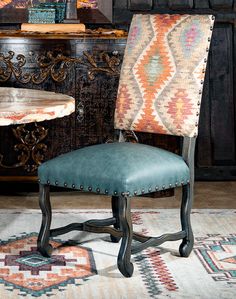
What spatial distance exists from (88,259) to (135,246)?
0.27 m

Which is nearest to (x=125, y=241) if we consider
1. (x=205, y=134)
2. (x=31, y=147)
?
(x=31, y=147)

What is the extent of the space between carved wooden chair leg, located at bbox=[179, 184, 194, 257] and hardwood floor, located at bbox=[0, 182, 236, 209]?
1.11m

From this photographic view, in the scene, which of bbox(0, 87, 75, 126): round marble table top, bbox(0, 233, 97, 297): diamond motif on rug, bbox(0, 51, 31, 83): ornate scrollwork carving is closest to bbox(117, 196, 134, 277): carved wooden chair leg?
bbox(0, 233, 97, 297): diamond motif on rug

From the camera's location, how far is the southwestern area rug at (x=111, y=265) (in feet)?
11.6

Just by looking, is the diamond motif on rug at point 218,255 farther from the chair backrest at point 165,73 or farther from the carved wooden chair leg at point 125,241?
the chair backrest at point 165,73

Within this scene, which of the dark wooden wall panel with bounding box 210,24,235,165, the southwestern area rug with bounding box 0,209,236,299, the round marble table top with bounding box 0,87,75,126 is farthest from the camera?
the dark wooden wall panel with bounding box 210,24,235,165

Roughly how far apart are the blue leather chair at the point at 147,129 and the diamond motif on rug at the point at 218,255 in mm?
129

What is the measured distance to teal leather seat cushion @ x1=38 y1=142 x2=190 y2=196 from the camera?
361cm

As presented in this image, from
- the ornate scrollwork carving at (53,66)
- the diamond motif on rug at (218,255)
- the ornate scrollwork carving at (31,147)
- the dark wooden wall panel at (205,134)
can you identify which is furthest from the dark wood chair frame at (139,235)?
the dark wooden wall panel at (205,134)

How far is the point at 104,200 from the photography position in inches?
211

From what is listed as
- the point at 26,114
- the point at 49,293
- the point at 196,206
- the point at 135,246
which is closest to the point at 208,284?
the point at 135,246

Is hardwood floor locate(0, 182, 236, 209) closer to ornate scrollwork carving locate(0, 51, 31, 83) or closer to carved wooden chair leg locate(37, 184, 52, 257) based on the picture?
ornate scrollwork carving locate(0, 51, 31, 83)

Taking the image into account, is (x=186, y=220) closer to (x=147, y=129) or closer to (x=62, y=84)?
(x=147, y=129)

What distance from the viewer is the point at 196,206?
5.21 meters
